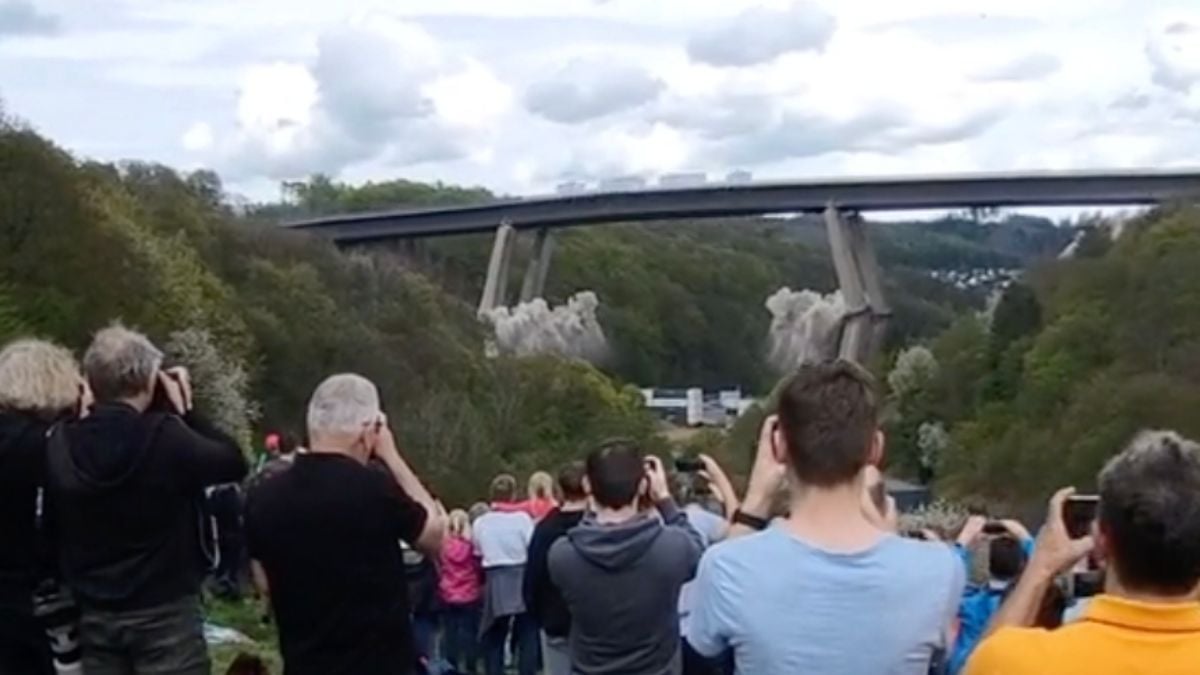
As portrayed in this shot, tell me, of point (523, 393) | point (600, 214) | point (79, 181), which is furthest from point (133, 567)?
point (600, 214)

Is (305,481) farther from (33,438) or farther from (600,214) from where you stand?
(600,214)

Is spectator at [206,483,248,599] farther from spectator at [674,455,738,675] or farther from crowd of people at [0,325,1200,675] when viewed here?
spectator at [674,455,738,675]

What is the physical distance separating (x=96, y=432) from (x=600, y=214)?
98369mm

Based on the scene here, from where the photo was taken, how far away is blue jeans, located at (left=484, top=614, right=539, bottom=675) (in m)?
13.9

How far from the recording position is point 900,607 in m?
4.74

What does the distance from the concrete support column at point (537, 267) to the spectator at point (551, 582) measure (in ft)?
338

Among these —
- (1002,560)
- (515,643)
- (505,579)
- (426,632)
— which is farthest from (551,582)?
(515,643)

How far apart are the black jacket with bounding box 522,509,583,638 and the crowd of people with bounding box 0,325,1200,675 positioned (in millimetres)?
15

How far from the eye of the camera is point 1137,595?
392 cm

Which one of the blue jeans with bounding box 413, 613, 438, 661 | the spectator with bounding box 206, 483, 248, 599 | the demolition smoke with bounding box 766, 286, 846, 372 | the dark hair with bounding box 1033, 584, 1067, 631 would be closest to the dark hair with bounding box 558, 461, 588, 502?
the spectator with bounding box 206, 483, 248, 599

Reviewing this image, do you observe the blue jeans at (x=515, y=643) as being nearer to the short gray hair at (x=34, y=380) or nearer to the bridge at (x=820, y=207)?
the short gray hair at (x=34, y=380)

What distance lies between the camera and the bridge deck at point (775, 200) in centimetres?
9294

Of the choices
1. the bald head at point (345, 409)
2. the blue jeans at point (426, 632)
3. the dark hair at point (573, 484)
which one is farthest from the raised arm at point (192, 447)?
the blue jeans at point (426, 632)

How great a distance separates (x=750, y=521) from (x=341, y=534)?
1.66 metres
